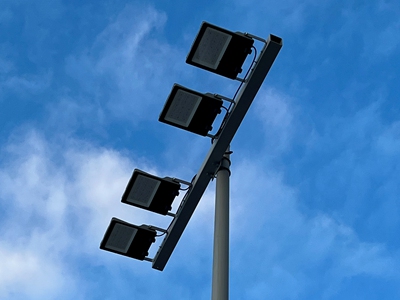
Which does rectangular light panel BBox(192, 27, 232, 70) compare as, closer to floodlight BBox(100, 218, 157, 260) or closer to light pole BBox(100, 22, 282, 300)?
light pole BBox(100, 22, 282, 300)

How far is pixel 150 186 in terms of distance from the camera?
804 cm

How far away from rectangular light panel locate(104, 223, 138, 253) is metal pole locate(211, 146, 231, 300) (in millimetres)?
1286

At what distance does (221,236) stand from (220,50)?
6.15 ft

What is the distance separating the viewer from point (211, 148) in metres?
7.68

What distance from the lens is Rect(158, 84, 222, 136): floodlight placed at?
24.7 ft

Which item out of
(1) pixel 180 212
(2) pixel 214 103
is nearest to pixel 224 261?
(1) pixel 180 212

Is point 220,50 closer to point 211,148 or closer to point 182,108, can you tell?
point 182,108

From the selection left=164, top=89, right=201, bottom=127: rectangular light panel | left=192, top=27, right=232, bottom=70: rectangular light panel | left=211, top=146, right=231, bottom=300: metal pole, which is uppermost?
left=192, top=27, right=232, bottom=70: rectangular light panel

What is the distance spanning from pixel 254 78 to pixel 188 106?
83 cm

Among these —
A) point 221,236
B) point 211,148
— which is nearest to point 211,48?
point 211,148

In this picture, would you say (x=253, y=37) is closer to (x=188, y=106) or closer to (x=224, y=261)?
(x=188, y=106)

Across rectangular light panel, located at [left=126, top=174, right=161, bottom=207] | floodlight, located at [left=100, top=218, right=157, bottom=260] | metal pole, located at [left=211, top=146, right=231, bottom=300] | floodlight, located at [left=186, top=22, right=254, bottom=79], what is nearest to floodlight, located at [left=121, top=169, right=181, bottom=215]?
rectangular light panel, located at [left=126, top=174, right=161, bottom=207]

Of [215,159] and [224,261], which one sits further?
[215,159]

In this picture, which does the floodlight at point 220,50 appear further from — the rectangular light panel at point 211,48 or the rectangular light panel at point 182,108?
the rectangular light panel at point 182,108
